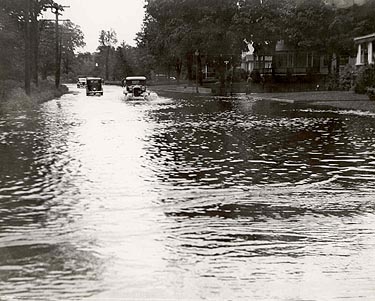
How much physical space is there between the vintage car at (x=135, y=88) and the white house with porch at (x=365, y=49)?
18.7 metres

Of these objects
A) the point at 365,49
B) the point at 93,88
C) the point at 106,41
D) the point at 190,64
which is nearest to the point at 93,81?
the point at 93,88

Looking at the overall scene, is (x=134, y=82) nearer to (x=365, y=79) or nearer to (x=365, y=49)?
(x=365, y=79)

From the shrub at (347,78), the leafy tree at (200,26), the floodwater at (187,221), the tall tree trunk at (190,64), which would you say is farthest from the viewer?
the tall tree trunk at (190,64)

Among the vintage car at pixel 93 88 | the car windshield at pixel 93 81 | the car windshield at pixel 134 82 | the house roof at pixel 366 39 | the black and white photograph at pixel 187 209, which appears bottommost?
the vintage car at pixel 93 88

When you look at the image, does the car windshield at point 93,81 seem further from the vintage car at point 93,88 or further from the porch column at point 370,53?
the porch column at point 370,53

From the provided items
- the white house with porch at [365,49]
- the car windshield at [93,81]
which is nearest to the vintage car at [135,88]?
the car windshield at [93,81]

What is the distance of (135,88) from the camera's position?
56969mm

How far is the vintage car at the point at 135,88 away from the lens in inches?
2237

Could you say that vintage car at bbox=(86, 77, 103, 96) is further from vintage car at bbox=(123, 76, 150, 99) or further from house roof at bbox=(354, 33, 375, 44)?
house roof at bbox=(354, 33, 375, 44)

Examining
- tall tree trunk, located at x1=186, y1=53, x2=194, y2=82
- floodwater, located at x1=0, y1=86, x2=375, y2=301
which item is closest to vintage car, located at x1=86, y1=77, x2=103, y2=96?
tall tree trunk, located at x1=186, y1=53, x2=194, y2=82

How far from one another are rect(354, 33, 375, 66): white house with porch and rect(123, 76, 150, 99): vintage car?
18.7 m

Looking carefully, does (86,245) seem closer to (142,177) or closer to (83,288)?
(83,288)

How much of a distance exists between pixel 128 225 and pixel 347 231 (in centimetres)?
266

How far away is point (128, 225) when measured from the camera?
8.20 meters
